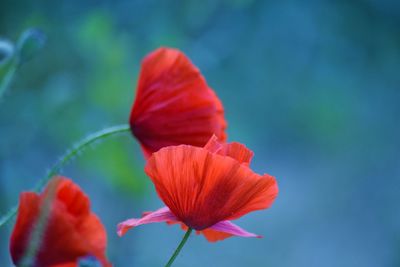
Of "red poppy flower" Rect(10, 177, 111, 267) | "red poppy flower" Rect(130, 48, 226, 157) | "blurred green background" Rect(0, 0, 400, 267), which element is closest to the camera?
"red poppy flower" Rect(10, 177, 111, 267)

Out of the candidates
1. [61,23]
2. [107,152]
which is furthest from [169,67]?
[61,23]

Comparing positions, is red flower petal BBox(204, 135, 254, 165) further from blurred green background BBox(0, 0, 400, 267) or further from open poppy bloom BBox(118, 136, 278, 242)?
blurred green background BBox(0, 0, 400, 267)

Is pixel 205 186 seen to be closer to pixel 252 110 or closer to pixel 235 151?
pixel 235 151

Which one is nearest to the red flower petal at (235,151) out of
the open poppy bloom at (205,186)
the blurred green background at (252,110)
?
the open poppy bloom at (205,186)

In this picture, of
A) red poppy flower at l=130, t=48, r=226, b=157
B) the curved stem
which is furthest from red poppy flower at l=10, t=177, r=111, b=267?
red poppy flower at l=130, t=48, r=226, b=157

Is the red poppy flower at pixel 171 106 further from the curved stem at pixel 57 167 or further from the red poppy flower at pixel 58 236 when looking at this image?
the red poppy flower at pixel 58 236

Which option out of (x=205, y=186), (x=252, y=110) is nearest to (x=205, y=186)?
(x=205, y=186)
